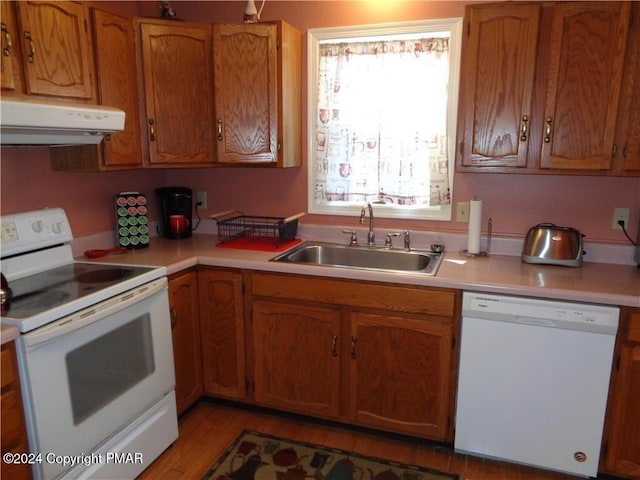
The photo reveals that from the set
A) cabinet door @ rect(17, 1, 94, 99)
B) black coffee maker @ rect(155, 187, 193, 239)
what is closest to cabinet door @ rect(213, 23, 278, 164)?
black coffee maker @ rect(155, 187, 193, 239)

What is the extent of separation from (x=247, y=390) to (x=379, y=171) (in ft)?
4.57

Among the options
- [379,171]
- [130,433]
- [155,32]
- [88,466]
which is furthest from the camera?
[379,171]

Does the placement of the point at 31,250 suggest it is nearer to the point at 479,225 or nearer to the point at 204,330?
the point at 204,330

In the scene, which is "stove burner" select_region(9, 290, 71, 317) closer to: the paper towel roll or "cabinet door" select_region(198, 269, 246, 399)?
"cabinet door" select_region(198, 269, 246, 399)

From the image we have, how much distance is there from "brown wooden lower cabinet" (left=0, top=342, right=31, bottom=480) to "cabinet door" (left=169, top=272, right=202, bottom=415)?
78 centimetres

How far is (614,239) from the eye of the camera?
2240 mm

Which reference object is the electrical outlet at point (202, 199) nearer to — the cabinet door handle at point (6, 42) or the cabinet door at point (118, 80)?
the cabinet door at point (118, 80)

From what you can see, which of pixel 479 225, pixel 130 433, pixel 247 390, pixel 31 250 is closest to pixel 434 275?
pixel 479 225

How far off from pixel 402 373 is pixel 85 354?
1.32m

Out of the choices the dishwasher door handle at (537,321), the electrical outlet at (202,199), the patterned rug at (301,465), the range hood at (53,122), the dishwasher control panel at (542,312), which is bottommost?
the patterned rug at (301,465)

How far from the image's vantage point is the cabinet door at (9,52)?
1.69 meters

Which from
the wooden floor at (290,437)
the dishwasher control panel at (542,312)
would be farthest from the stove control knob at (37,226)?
the dishwasher control panel at (542,312)

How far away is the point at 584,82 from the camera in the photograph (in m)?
1.92

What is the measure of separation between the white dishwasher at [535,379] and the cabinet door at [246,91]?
4.29 feet
